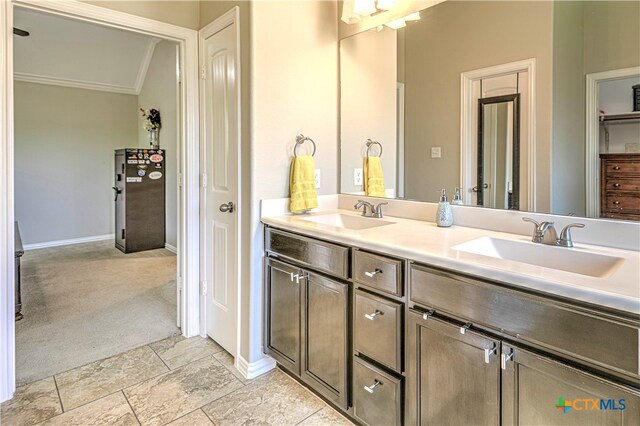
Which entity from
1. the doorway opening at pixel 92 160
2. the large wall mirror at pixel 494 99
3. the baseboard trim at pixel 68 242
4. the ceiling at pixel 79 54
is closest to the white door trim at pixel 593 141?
the large wall mirror at pixel 494 99

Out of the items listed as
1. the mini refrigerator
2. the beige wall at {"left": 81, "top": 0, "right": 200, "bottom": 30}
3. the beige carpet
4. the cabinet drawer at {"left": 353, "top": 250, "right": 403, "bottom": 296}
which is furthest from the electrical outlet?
the mini refrigerator

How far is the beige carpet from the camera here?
8.04 feet

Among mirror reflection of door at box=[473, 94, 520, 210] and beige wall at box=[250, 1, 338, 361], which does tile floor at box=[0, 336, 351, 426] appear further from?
mirror reflection of door at box=[473, 94, 520, 210]

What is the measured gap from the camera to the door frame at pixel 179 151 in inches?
74.2

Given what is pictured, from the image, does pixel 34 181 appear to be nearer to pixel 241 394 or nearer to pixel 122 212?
pixel 122 212

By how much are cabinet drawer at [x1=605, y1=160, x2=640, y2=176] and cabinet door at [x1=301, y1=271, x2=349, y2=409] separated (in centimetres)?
112

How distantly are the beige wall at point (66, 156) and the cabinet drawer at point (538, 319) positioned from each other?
6110 millimetres

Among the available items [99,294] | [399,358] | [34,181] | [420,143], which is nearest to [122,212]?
[34,181]

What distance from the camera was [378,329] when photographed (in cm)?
151

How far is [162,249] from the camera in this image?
5559 millimetres

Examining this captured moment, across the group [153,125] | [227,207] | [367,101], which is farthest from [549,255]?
[153,125]

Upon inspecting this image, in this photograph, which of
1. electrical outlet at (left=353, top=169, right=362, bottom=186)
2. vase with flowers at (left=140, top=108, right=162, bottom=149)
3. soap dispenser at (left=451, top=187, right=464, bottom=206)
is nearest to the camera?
soap dispenser at (left=451, top=187, right=464, bottom=206)

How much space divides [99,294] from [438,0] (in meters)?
3.67

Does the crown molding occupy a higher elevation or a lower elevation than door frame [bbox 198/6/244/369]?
higher
